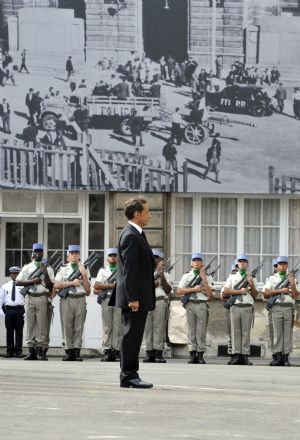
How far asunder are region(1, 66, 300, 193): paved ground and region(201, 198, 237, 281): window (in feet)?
2.30

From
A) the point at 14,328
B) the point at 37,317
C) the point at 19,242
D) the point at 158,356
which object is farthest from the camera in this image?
the point at 19,242

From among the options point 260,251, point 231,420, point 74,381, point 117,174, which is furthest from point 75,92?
point 231,420

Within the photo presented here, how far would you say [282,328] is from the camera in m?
25.6

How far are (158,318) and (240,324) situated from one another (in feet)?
4.62

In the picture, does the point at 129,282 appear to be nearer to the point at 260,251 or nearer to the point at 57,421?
the point at 57,421

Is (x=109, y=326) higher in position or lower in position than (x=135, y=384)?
lower

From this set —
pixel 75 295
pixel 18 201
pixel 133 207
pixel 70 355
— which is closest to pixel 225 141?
pixel 18 201

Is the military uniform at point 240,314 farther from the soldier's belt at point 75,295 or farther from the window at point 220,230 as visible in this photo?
the window at point 220,230

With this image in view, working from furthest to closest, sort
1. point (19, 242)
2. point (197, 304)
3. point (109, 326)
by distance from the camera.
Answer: point (19, 242)
point (109, 326)
point (197, 304)

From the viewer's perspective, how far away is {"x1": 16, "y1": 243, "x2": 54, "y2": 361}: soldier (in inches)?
1025

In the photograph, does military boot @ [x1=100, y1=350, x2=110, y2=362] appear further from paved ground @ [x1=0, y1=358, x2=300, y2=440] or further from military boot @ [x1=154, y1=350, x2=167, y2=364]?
paved ground @ [x1=0, y1=358, x2=300, y2=440]

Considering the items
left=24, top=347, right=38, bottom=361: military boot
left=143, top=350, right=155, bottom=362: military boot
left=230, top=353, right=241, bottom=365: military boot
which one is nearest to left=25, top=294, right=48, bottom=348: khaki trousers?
left=24, top=347, right=38, bottom=361: military boot

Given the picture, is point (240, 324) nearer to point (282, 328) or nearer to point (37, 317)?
point (282, 328)

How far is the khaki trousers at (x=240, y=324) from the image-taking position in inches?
1009
